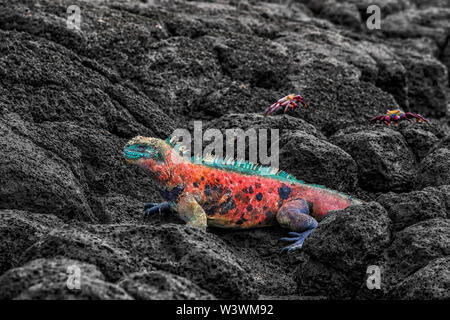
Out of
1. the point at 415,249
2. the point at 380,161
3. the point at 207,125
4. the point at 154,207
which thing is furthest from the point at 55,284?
the point at 380,161

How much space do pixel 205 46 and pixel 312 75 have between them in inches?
57.7

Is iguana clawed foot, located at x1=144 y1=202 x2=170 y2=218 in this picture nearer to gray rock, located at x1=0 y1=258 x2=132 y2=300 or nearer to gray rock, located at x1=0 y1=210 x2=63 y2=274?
gray rock, located at x1=0 y1=210 x2=63 y2=274

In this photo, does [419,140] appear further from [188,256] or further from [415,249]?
[188,256]

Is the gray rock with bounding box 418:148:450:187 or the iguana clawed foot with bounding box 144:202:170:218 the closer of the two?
the iguana clawed foot with bounding box 144:202:170:218

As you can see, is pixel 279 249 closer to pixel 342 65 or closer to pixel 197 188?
pixel 197 188

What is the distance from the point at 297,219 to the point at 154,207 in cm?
129

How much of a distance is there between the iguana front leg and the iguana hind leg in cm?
77

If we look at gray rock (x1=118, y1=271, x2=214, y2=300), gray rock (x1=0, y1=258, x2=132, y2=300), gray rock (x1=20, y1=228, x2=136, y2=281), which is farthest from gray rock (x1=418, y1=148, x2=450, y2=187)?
gray rock (x1=0, y1=258, x2=132, y2=300)

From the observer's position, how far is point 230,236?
5246 mm

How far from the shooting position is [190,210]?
4.92 metres

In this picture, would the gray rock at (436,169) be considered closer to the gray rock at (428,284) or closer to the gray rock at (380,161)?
the gray rock at (380,161)

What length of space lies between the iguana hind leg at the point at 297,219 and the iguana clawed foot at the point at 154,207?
104 cm

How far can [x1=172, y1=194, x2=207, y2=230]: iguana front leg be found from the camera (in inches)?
190

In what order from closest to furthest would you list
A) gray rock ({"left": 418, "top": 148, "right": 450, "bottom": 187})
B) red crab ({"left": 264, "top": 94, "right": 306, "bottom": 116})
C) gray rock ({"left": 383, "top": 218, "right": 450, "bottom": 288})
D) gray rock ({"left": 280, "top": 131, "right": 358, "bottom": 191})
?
gray rock ({"left": 383, "top": 218, "right": 450, "bottom": 288}), gray rock ({"left": 418, "top": 148, "right": 450, "bottom": 187}), gray rock ({"left": 280, "top": 131, "right": 358, "bottom": 191}), red crab ({"left": 264, "top": 94, "right": 306, "bottom": 116})
